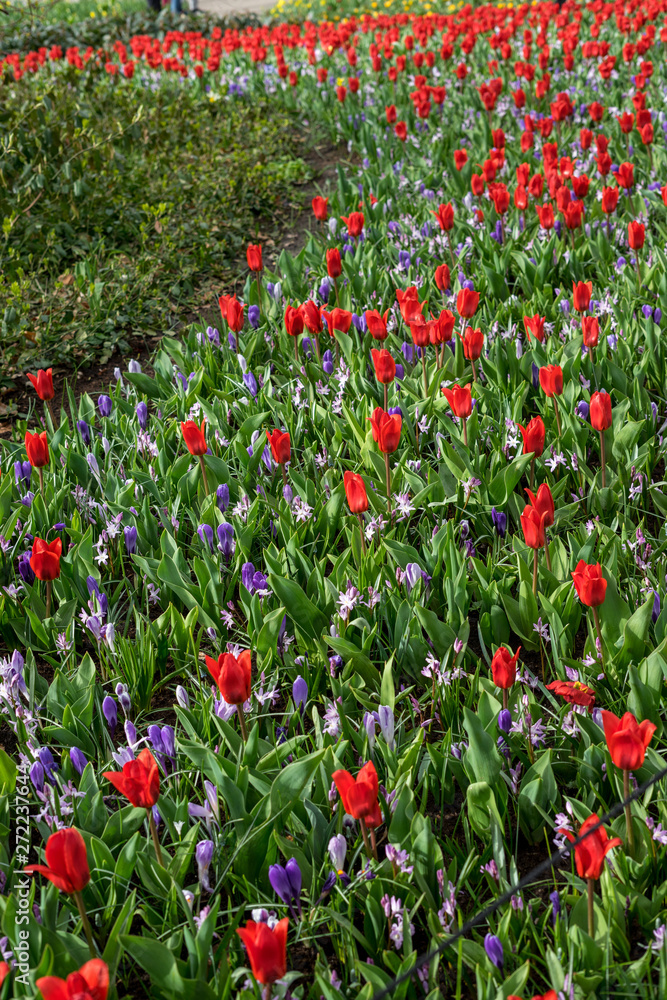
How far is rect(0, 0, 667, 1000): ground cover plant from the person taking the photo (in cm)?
159

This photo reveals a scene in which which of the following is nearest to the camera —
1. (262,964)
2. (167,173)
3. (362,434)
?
(262,964)

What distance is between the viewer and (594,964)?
1.52 m

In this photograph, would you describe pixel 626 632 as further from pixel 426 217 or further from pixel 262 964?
pixel 426 217

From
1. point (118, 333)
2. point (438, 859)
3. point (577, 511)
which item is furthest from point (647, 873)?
point (118, 333)

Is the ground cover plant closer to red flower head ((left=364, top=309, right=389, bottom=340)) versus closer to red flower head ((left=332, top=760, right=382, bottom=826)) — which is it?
red flower head ((left=332, top=760, right=382, bottom=826))

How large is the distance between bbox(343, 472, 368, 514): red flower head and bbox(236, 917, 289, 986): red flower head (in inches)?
45.5

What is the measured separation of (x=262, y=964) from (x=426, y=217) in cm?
439

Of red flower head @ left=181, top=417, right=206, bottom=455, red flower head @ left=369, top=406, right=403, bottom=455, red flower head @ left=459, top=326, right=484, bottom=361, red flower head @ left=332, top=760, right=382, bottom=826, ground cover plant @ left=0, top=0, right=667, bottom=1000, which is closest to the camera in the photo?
red flower head @ left=332, top=760, right=382, bottom=826

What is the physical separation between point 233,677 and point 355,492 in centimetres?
70

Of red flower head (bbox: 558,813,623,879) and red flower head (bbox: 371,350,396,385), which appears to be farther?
red flower head (bbox: 371,350,396,385)

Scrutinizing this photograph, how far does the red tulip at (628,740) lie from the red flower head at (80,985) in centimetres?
90

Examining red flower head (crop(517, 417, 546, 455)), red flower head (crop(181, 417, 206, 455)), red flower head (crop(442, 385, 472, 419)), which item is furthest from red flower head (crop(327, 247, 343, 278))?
red flower head (crop(517, 417, 546, 455))

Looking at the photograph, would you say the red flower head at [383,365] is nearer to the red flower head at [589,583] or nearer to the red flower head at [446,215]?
the red flower head at [589,583]

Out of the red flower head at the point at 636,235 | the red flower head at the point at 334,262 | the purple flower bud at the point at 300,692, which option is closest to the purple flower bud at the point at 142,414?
the red flower head at the point at 334,262
